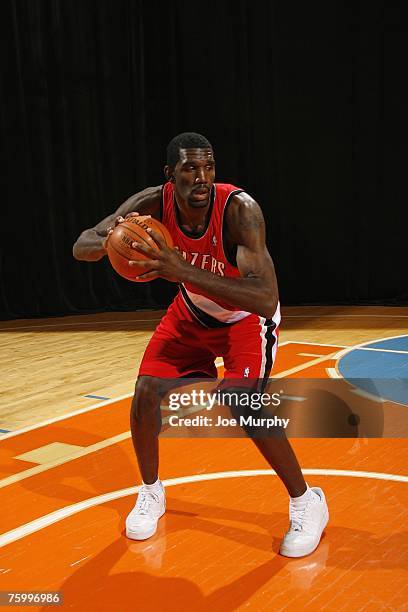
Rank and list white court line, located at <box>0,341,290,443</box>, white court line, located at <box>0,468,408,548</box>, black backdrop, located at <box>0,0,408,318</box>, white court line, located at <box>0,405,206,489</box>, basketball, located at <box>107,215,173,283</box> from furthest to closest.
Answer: black backdrop, located at <box>0,0,408,318</box>, white court line, located at <box>0,341,290,443</box>, white court line, located at <box>0,405,206,489</box>, white court line, located at <box>0,468,408,548</box>, basketball, located at <box>107,215,173,283</box>

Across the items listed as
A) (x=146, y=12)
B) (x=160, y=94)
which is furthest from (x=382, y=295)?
(x=146, y=12)

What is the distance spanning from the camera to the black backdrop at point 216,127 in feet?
28.7

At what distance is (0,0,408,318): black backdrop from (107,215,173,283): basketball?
6.42 metres

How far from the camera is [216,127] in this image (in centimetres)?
917

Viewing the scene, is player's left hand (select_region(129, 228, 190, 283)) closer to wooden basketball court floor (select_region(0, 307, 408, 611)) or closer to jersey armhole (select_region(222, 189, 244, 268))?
jersey armhole (select_region(222, 189, 244, 268))

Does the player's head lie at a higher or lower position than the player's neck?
higher

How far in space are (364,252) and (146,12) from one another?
383cm

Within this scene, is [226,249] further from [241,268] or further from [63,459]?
[63,459]

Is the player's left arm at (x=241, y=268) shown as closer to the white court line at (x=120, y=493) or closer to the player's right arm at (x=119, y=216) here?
the player's right arm at (x=119, y=216)

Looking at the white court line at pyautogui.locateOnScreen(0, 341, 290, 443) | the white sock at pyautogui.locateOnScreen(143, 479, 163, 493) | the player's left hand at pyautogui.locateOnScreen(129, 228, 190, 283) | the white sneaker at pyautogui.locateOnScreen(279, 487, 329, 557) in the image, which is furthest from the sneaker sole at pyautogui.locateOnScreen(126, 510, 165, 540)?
the white court line at pyautogui.locateOnScreen(0, 341, 290, 443)

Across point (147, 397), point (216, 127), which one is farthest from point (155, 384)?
point (216, 127)

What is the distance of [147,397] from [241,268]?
625 mm

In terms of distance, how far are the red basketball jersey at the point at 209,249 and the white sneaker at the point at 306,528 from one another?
75 cm

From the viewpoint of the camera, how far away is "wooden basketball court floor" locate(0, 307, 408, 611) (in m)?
2.50
